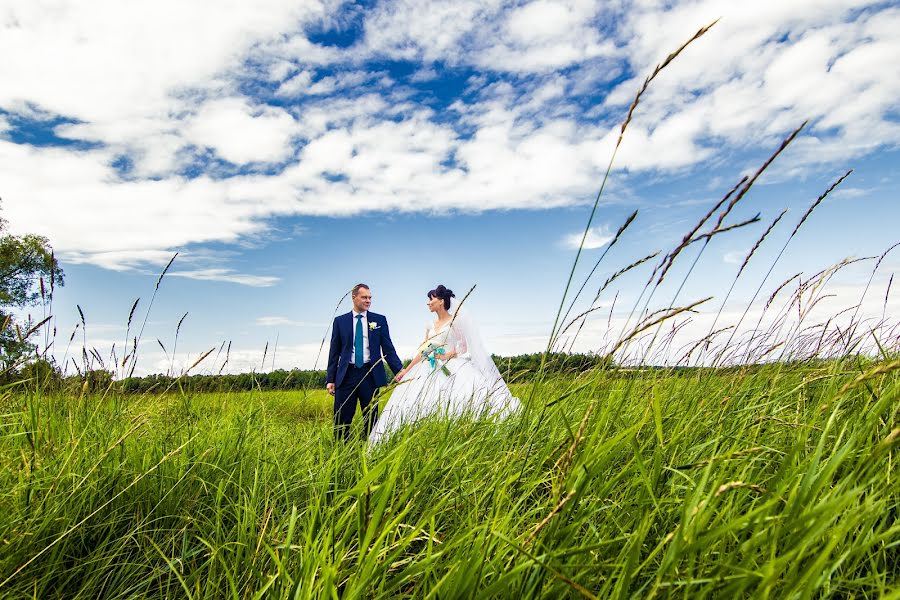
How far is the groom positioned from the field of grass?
4975 millimetres

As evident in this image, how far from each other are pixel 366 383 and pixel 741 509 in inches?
281

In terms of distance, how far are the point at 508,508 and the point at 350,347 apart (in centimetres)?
687

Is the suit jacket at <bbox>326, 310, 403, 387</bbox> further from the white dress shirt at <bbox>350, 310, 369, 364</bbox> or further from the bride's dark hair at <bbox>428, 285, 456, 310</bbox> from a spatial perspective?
the bride's dark hair at <bbox>428, 285, 456, 310</bbox>

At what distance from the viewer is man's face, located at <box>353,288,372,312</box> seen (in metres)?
9.15

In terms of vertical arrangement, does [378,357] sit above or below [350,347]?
below

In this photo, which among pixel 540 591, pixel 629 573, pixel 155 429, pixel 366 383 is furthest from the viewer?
pixel 366 383

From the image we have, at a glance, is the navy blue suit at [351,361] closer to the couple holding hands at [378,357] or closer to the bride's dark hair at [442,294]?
the couple holding hands at [378,357]

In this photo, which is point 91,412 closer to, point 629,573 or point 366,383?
point 629,573

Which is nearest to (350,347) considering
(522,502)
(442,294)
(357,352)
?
(357,352)

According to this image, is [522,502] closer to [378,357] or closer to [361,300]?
[378,357]

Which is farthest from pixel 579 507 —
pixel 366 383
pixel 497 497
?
pixel 366 383

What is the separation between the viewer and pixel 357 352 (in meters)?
8.87

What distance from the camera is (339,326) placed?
29.5 feet

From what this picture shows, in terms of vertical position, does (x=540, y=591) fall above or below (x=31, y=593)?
above
